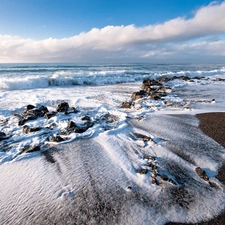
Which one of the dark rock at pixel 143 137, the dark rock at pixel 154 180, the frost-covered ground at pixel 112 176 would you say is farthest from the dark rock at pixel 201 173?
the dark rock at pixel 143 137

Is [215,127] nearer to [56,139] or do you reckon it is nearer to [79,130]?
[79,130]

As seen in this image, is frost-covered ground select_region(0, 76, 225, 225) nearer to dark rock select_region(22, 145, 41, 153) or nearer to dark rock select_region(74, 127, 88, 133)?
dark rock select_region(22, 145, 41, 153)

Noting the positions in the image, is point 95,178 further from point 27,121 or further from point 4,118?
point 4,118

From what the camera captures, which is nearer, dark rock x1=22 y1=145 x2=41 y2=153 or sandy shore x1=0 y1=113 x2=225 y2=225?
sandy shore x1=0 y1=113 x2=225 y2=225

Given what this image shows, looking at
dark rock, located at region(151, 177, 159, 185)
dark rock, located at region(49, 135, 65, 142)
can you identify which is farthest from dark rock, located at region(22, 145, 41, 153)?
dark rock, located at region(151, 177, 159, 185)

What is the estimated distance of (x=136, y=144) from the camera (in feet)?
13.8

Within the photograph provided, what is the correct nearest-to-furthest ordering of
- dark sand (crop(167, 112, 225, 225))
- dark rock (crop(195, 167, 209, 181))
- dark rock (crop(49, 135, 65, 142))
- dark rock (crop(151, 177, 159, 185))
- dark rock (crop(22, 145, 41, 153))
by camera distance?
dark rock (crop(151, 177, 159, 185)), dark rock (crop(195, 167, 209, 181)), dark sand (crop(167, 112, 225, 225)), dark rock (crop(22, 145, 41, 153)), dark rock (crop(49, 135, 65, 142))

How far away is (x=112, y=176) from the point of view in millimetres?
3111

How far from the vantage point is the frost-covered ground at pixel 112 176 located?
239 cm

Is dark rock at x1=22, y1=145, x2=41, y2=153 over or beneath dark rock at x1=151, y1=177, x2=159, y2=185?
beneath

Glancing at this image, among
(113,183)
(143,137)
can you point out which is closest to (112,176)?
(113,183)

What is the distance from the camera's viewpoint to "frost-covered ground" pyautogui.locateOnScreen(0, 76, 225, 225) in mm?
2389

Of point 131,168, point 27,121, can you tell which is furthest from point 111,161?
point 27,121

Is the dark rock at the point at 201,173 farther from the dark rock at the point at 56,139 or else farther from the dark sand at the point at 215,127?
the dark rock at the point at 56,139
